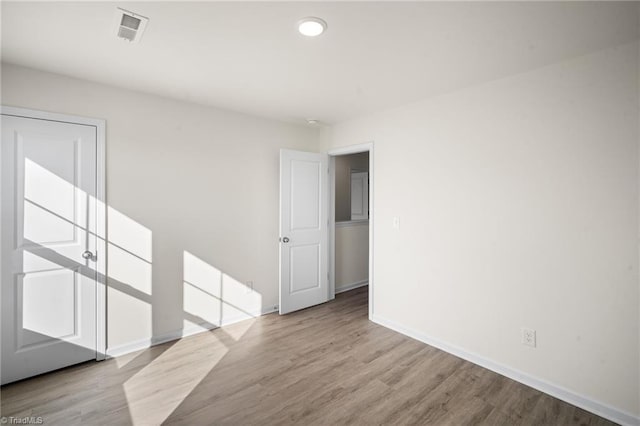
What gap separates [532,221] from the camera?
8.13ft

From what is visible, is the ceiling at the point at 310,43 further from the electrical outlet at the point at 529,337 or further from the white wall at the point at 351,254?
the white wall at the point at 351,254

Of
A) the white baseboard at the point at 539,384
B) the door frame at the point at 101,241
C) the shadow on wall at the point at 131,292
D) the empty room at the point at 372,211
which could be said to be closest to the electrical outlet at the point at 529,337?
the empty room at the point at 372,211

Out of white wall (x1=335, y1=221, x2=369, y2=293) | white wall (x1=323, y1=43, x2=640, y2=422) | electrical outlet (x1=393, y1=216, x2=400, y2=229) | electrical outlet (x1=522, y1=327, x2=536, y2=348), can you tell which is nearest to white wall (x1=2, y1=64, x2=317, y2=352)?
white wall (x1=335, y1=221, x2=369, y2=293)

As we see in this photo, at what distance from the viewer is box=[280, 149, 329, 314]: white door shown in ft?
13.0

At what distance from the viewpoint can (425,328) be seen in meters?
3.23

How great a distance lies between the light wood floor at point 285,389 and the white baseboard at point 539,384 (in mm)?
62

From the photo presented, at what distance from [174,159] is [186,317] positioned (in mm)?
1646

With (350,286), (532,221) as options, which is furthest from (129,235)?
(532,221)

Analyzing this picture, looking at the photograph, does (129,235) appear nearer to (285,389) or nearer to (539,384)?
(285,389)

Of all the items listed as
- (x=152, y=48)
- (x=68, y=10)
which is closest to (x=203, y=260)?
(x=152, y=48)

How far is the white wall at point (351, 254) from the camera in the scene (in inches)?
193

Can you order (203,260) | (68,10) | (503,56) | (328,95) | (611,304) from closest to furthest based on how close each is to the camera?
(68,10)
(611,304)
(503,56)
(328,95)
(203,260)

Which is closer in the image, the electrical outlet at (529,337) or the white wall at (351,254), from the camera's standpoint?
the electrical outlet at (529,337)

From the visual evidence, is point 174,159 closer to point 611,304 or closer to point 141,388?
point 141,388
